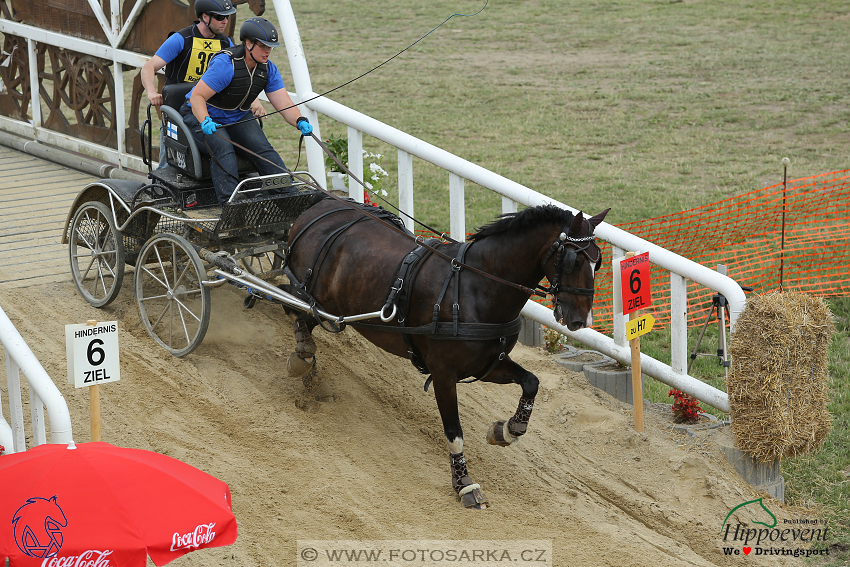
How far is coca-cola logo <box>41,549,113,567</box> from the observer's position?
3.59 m

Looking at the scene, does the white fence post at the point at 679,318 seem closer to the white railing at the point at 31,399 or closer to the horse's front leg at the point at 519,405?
the horse's front leg at the point at 519,405

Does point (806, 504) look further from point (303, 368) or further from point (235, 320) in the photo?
point (235, 320)

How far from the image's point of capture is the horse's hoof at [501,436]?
595cm

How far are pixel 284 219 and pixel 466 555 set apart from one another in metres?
3.06

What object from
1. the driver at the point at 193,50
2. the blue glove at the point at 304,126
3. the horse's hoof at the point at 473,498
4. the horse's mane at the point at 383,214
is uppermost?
the driver at the point at 193,50

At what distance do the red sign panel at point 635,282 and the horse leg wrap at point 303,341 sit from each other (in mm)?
2289

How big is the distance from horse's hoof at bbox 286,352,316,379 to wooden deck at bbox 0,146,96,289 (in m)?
2.51

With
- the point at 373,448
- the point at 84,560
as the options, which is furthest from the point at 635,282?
the point at 84,560

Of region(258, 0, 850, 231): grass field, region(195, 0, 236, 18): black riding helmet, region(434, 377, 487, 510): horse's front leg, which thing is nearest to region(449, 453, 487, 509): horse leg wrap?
region(434, 377, 487, 510): horse's front leg

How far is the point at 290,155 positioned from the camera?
50.2 feet

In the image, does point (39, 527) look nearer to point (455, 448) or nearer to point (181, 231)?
point (455, 448)

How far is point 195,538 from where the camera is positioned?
12.4 ft

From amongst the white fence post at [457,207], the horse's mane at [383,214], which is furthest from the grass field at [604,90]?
the horse's mane at [383,214]

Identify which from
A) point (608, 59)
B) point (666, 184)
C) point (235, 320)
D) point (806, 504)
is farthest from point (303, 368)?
point (608, 59)
